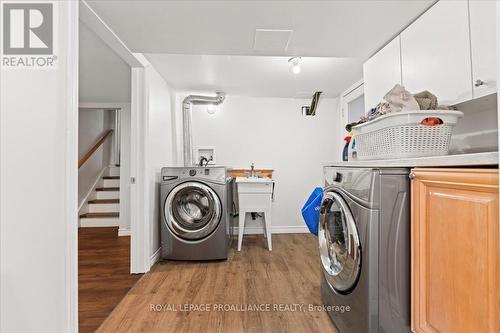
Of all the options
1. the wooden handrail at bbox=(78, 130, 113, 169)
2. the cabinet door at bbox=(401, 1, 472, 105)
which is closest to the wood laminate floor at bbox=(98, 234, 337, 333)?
the cabinet door at bbox=(401, 1, 472, 105)

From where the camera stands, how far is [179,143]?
12.0 feet

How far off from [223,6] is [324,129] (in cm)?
273

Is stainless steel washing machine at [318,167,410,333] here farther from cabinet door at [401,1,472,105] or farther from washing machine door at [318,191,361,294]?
cabinet door at [401,1,472,105]

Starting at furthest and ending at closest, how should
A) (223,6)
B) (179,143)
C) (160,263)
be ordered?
1. (179,143)
2. (160,263)
3. (223,6)

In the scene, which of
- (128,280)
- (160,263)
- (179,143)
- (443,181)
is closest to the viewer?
(443,181)

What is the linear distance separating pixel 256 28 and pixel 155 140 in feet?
5.13

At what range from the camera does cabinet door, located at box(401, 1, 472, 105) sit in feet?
4.27

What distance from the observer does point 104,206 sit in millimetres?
4312

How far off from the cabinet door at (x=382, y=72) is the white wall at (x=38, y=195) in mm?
2125

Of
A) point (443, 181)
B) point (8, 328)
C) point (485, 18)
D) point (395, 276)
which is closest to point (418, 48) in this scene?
point (485, 18)

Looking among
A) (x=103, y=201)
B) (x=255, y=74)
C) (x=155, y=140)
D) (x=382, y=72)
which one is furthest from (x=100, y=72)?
(x=382, y=72)

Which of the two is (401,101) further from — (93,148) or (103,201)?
(93,148)

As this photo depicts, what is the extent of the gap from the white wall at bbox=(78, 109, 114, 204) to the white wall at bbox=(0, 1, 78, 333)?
361 centimetres

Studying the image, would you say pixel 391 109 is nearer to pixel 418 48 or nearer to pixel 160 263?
pixel 418 48
